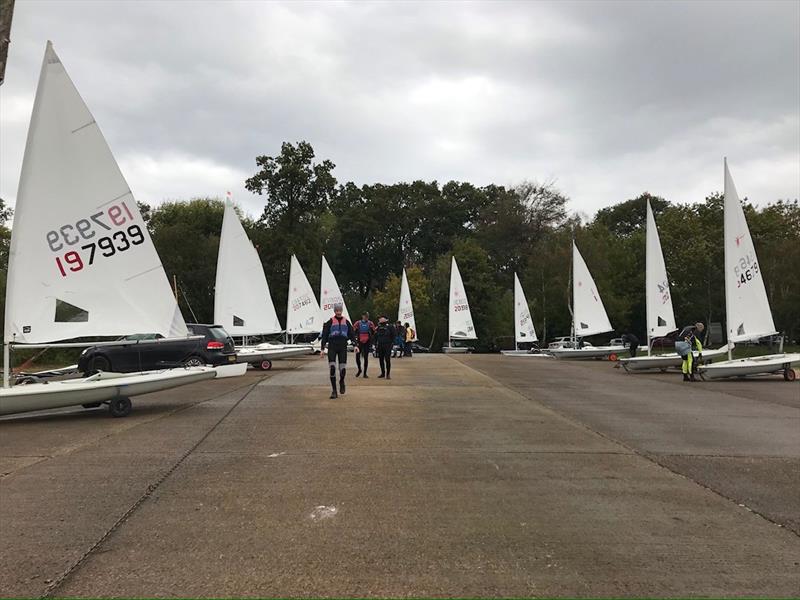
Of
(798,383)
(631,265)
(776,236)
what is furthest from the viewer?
(631,265)

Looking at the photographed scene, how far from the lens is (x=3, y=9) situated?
3631 millimetres

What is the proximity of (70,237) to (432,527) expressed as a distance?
24.2ft

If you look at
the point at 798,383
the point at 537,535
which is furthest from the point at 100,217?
the point at 798,383

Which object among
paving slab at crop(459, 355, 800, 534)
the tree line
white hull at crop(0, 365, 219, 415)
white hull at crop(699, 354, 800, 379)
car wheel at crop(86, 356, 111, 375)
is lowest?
paving slab at crop(459, 355, 800, 534)

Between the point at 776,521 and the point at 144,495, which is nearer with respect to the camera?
the point at 776,521

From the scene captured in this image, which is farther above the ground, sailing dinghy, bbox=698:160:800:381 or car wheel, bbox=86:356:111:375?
sailing dinghy, bbox=698:160:800:381

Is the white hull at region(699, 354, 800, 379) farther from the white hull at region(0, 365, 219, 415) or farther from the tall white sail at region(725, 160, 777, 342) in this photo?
the white hull at region(0, 365, 219, 415)

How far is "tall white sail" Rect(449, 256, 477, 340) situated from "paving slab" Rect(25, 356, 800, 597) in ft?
113

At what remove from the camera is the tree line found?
43.8 meters

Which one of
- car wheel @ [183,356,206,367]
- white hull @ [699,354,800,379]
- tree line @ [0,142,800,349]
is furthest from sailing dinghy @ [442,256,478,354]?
car wheel @ [183,356,206,367]

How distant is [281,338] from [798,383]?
80.9ft

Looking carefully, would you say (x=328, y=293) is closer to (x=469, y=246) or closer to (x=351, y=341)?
(x=351, y=341)

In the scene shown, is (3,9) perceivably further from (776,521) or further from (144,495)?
(776,521)

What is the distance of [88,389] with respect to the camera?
869cm
